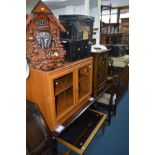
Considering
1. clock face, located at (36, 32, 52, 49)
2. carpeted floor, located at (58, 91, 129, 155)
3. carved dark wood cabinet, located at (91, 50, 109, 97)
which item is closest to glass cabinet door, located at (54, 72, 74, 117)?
clock face, located at (36, 32, 52, 49)

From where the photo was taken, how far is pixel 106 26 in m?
4.15

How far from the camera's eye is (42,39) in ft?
4.30

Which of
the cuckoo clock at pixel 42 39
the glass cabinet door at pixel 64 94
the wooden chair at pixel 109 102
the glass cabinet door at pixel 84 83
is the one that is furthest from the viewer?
the wooden chair at pixel 109 102

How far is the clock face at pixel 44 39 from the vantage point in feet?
4.26

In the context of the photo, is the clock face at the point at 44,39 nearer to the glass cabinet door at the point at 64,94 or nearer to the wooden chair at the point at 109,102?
the glass cabinet door at the point at 64,94

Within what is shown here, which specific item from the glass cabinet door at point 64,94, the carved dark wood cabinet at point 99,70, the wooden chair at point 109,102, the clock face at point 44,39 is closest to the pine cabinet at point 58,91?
the glass cabinet door at point 64,94

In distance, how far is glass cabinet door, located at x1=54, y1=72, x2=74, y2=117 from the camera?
1.47m

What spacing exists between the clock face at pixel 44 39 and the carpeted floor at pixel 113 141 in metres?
1.41

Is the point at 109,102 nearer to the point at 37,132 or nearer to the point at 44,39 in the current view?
the point at 37,132

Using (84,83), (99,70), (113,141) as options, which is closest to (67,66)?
(84,83)

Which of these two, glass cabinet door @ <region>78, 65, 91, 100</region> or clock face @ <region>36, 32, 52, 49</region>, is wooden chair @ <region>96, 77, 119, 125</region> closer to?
glass cabinet door @ <region>78, 65, 91, 100</region>

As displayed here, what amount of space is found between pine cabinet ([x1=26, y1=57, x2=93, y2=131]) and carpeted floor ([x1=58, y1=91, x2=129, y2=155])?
671 mm
